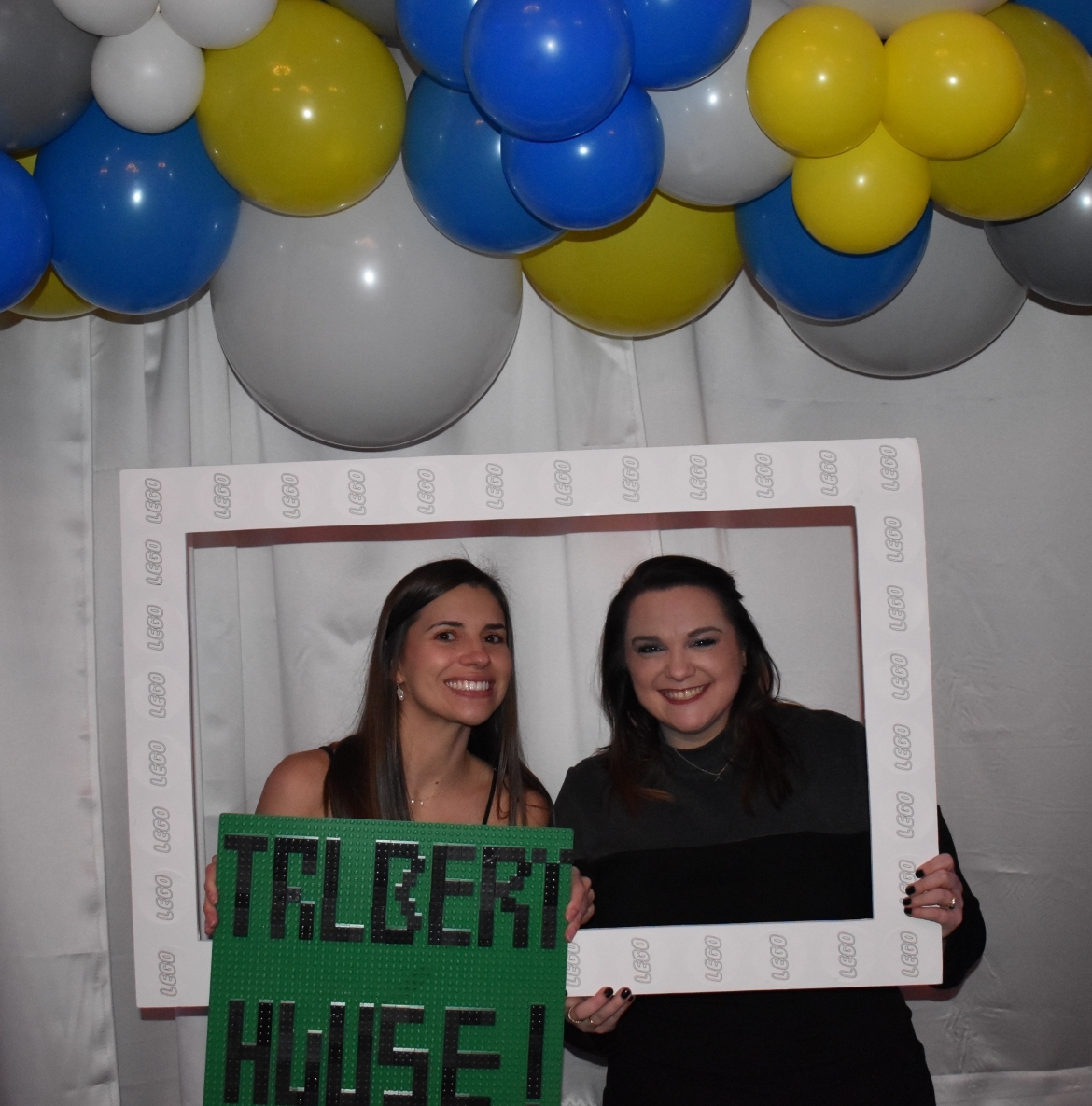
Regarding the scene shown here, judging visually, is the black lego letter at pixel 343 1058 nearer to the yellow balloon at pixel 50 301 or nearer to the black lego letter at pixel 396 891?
the black lego letter at pixel 396 891

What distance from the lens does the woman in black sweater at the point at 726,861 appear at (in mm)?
1538

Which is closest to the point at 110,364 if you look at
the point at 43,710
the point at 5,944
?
the point at 43,710

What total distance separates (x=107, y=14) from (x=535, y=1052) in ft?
4.73

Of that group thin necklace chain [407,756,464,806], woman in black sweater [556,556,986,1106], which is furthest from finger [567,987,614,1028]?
thin necklace chain [407,756,464,806]

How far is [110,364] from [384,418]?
69cm

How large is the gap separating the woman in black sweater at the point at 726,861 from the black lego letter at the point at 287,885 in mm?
401

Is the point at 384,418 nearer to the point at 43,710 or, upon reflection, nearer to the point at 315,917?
the point at 315,917

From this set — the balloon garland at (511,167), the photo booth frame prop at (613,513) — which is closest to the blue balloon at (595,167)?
the balloon garland at (511,167)

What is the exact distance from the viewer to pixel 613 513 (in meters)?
1.50

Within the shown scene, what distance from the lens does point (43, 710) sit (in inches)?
75.0

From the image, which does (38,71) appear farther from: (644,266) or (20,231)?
(644,266)

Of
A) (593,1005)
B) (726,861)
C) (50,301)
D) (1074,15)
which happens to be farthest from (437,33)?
(593,1005)

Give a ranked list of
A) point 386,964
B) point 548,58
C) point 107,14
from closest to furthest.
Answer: point 548,58 < point 107,14 < point 386,964

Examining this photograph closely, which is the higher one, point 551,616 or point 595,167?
point 595,167
